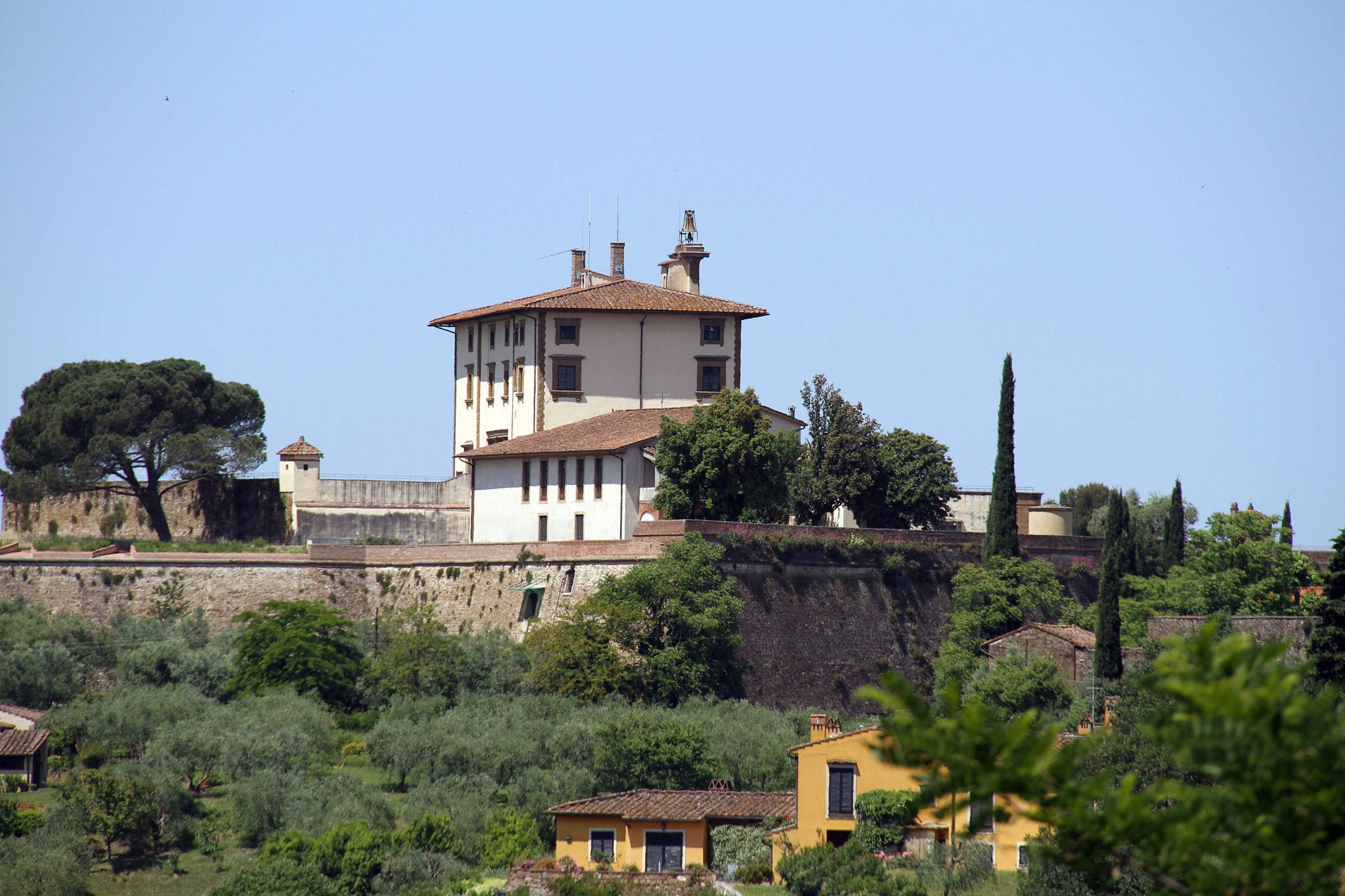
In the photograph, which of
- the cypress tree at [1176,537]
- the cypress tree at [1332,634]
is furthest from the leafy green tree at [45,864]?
the cypress tree at [1176,537]

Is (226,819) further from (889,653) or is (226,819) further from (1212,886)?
(1212,886)

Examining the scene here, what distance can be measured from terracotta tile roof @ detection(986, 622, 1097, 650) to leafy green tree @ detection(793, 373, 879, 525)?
28.3 ft

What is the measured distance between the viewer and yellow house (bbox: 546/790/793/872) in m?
36.2

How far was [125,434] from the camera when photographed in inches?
2435

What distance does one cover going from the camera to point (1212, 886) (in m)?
11.4

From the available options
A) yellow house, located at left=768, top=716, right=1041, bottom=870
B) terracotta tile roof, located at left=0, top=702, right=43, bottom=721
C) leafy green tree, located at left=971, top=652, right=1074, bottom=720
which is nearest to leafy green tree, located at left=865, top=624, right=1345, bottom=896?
yellow house, located at left=768, top=716, right=1041, bottom=870

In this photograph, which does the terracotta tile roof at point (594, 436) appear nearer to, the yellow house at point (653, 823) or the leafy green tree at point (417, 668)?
the leafy green tree at point (417, 668)

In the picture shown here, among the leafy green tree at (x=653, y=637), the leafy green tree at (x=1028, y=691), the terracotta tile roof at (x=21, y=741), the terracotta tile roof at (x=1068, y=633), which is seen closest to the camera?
the terracotta tile roof at (x=21, y=741)

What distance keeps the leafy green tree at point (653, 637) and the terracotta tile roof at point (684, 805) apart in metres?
8.41

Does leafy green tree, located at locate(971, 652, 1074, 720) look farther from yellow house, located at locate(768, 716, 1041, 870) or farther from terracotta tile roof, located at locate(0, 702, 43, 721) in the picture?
terracotta tile roof, located at locate(0, 702, 43, 721)

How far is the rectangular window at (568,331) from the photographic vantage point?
2388 inches

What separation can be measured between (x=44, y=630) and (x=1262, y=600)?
33817 mm

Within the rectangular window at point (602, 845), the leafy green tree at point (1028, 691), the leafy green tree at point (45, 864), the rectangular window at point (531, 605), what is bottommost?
the leafy green tree at point (45, 864)

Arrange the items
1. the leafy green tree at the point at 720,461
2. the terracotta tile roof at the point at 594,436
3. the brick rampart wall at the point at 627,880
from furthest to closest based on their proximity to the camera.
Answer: the terracotta tile roof at the point at 594,436, the leafy green tree at the point at 720,461, the brick rampart wall at the point at 627,880
